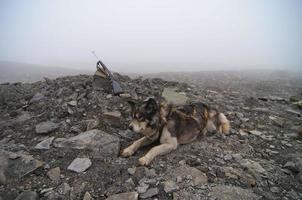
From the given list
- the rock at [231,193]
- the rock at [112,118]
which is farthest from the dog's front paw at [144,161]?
the rock at [112,118]

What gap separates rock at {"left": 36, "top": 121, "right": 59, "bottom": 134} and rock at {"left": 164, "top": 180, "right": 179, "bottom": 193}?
3.11 metres

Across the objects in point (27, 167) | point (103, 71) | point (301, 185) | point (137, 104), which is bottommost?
point (301, 185)

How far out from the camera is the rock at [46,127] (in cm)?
493

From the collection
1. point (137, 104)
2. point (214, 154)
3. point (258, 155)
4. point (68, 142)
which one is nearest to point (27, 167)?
point (68, 142)

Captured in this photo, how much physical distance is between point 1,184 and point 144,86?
5.26 metres

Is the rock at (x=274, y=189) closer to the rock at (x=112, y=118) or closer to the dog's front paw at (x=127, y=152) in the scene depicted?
the dog's front paw at (x=127, y=152)

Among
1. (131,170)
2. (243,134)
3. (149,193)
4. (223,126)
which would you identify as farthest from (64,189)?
(243,134)

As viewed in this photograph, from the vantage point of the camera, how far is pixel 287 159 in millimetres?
4340

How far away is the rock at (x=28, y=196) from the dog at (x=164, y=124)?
5.29 feet

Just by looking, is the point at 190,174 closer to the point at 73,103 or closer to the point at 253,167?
the point at 253,167

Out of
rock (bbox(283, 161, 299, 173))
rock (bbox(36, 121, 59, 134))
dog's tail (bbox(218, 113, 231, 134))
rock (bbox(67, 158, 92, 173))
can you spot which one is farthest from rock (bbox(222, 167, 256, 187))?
rock (bbox(36, 121, 59, 134))

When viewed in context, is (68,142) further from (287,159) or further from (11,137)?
(287,159)

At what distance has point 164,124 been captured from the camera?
15.0 ft

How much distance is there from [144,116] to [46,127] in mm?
2519
